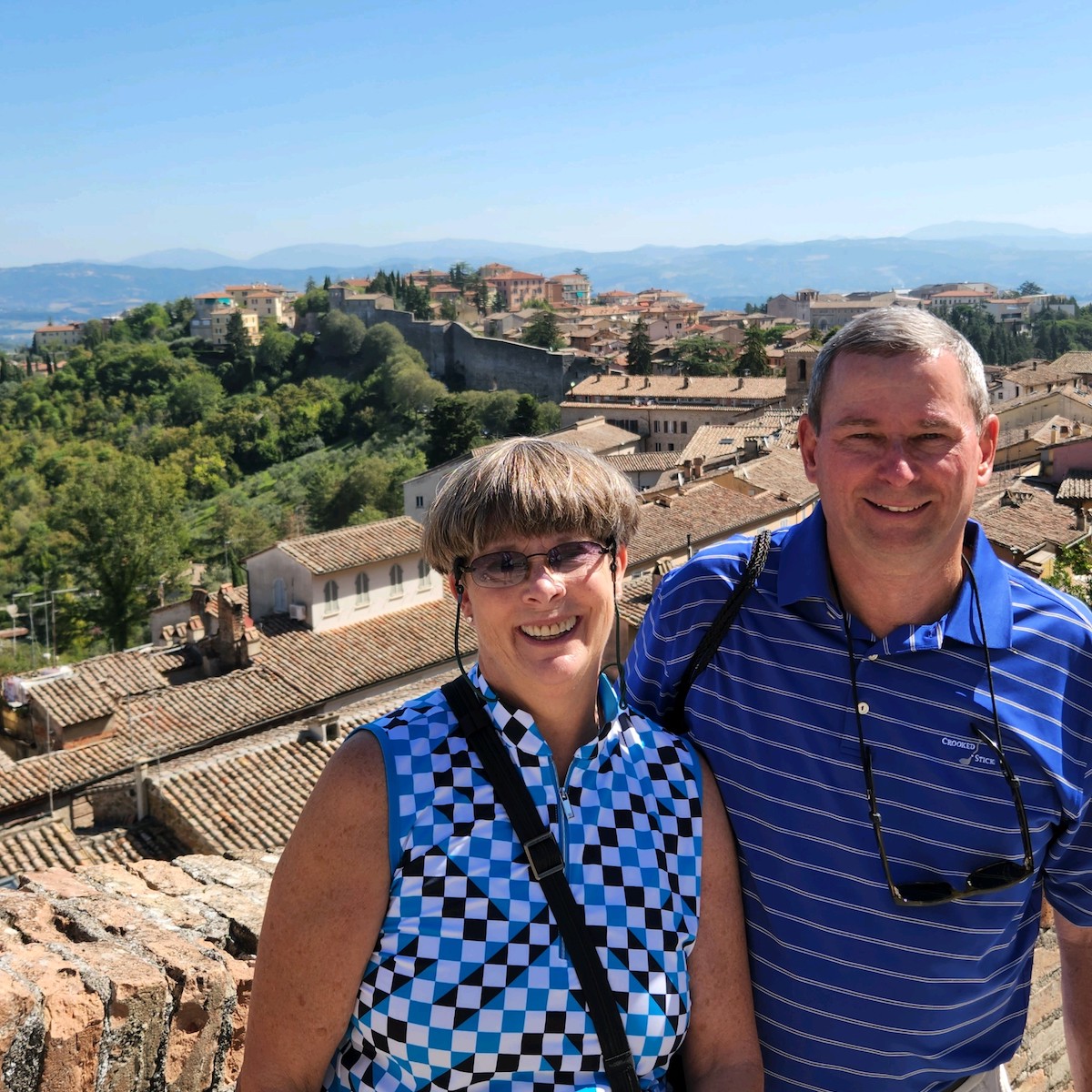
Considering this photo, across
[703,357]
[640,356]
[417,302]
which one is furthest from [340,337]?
[703,357]

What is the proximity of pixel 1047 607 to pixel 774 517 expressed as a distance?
876 inches

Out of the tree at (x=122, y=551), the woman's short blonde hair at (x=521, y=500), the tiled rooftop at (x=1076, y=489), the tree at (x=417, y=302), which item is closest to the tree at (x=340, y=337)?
the tree at (x=417, y=302)

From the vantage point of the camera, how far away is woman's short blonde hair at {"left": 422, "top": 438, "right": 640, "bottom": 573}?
1.97 m

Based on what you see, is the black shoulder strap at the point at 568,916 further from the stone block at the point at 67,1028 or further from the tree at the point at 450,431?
the tree at the point at 450,431

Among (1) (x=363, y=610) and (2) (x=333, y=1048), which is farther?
(1) (x=363, y=610)

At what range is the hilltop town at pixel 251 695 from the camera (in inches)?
91.4

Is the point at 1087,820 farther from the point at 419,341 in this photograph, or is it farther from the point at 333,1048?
the point at 419,341

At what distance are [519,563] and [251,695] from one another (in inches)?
572

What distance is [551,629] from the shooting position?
6.56 ft

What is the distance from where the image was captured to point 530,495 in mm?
1968

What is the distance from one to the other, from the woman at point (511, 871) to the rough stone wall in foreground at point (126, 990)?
46cm

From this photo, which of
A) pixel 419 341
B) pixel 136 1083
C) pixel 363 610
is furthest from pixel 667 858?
pixel 419 341

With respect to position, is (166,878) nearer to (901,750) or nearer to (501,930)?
(501,930)

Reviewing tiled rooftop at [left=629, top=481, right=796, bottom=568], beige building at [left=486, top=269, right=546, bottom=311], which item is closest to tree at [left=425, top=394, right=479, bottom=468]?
tiled rooftop at [left=629, top=481, right=796, bottom=568]
